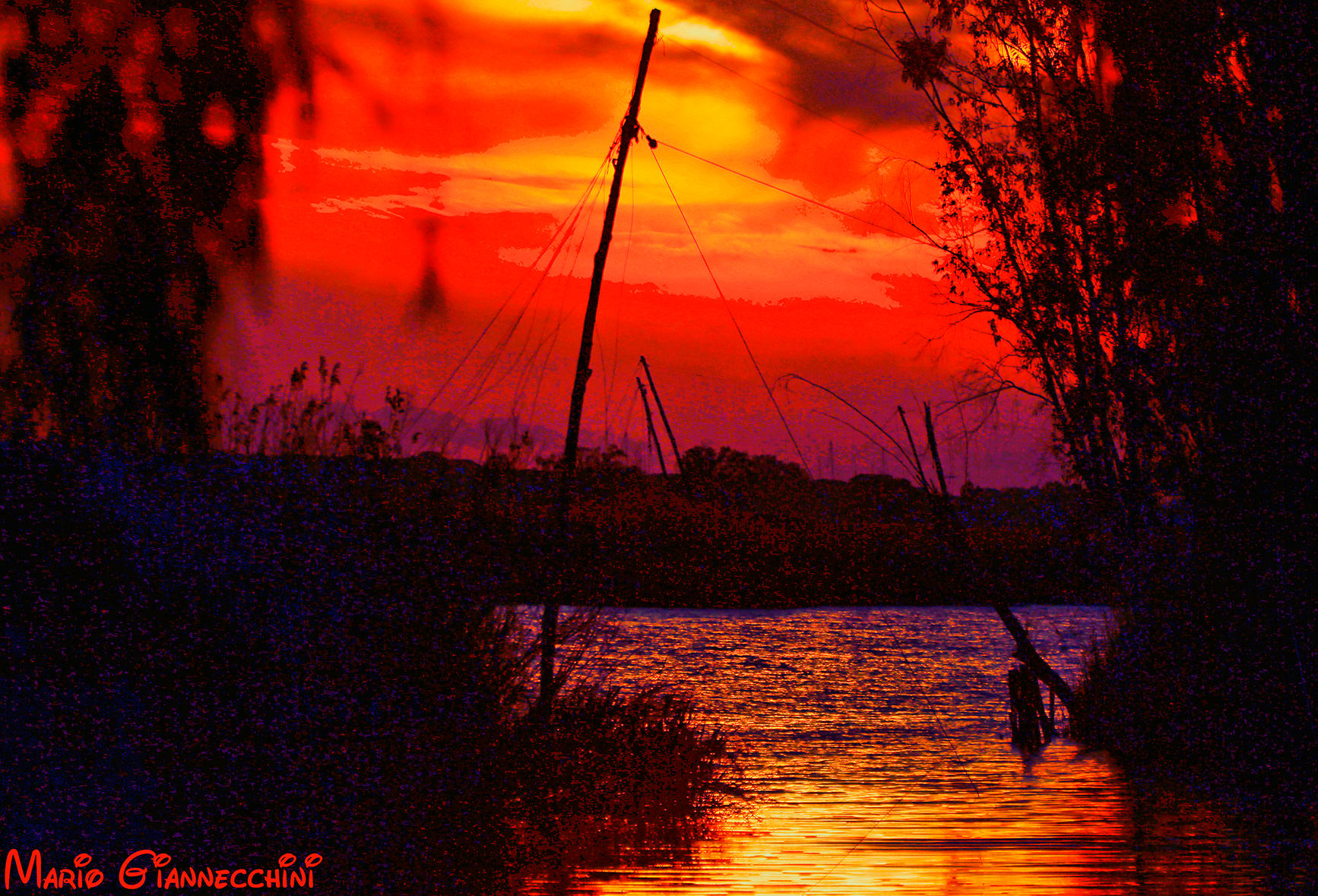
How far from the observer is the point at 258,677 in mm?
8195

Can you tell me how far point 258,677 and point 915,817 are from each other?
6.79 meters

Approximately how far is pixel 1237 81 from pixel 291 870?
40.4 feet

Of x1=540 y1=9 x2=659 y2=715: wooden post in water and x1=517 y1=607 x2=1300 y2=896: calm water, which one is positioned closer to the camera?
x1=517 y1=607 x2=1300 y2=896: calm water

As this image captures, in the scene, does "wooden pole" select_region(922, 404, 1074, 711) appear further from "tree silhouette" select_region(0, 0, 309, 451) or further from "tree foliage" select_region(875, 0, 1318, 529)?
"tree silhouette" select_region(0, 0, 309, 451)

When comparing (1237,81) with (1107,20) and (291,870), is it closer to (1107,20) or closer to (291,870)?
(1107,20)

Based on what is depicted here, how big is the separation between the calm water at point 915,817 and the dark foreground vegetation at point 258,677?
1189mm

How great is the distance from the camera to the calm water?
864 centimetres

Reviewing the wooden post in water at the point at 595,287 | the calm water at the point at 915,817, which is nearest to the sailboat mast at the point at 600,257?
the wooden post in water at the point at 595,287

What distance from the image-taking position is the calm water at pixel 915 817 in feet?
28.3

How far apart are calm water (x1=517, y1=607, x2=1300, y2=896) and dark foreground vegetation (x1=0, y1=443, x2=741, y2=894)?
1189 mm

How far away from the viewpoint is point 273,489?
9266 mm

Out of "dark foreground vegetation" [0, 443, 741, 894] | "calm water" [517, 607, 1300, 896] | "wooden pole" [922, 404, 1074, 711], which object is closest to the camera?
"dark foreground vegetation" [0, 443, 741, 894]

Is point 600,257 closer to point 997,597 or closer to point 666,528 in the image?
point 997,597

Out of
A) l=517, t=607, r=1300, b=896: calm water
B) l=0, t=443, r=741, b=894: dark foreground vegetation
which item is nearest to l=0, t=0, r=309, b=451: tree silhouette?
l=0, t=443, r=741, b=894: dark foreground vegetation
